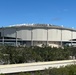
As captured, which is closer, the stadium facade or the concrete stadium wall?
the stadium facade

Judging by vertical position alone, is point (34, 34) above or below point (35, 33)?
below

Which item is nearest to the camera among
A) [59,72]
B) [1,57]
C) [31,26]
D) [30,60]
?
[59,72]

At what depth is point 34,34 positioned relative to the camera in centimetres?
12800

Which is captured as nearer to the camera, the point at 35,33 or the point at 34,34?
the point at 34,34

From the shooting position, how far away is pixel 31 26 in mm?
126812

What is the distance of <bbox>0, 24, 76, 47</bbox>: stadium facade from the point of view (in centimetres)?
12762

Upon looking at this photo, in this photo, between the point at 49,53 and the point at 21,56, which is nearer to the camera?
the point at 21,56

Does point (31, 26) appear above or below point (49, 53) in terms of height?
above

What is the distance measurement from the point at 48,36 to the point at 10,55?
93.1 metres

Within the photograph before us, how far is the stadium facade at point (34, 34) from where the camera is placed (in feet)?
419

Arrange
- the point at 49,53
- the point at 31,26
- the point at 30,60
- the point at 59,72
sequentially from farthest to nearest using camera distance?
the point at 31,26
the point at 49,53
the point at 30,60
the point at 59,72

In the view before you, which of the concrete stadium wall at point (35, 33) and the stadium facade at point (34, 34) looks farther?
the concrete stadium wall at point (35, 33)

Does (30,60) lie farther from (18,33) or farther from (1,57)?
(18,33)

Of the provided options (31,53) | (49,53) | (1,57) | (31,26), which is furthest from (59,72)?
(31,26)
